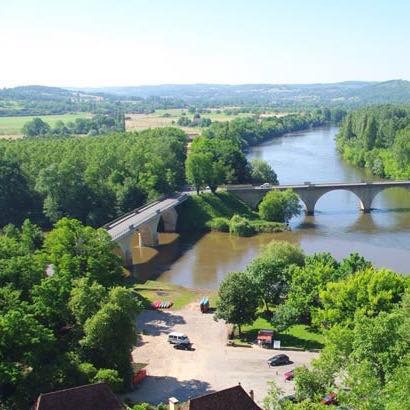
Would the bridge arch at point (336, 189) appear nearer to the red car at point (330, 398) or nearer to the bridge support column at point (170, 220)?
the bridge support column at point (170, 220)

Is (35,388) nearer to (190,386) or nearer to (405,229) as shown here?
(190,386)

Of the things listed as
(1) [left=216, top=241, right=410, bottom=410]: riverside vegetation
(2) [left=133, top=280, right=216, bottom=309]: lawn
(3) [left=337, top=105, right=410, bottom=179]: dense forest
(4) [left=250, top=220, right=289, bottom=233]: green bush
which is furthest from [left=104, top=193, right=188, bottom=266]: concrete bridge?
(3) [left=337, top=105, right=410, bottom=179]: dense forest

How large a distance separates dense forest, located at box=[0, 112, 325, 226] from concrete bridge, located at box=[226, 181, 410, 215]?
4776 mm

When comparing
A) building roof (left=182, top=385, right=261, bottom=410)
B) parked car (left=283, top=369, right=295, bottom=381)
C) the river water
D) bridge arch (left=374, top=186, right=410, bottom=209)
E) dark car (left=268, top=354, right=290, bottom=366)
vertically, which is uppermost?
building roof (left=182, top=385, right=261, bottom=410)

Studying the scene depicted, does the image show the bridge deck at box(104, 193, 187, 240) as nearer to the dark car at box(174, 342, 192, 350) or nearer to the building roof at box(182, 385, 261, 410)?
the dark car at box(174, 342, 192, 350)

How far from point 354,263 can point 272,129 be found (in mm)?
148999

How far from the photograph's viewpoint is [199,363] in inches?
1549

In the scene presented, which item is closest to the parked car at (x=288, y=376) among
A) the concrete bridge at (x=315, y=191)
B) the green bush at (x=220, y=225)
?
the green bush at (x=220, y=225)

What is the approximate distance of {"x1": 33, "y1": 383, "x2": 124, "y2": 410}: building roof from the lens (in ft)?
89.9

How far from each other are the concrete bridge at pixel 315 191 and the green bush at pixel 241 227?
973 centimetres

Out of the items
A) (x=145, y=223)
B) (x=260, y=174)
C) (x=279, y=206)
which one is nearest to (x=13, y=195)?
(x=145, y=223)

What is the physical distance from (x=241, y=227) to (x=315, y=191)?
603 inches

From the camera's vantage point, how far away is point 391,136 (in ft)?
411

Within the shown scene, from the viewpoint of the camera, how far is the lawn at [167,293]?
5338 cm
